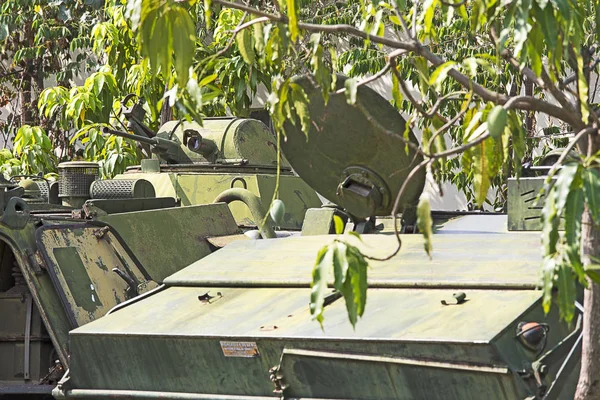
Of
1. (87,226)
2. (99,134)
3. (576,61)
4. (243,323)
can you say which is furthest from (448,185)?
(576,61)

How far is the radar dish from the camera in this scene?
18.7 feet

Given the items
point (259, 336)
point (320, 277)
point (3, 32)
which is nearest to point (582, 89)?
point (320, 277)

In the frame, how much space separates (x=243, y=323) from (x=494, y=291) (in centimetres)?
107

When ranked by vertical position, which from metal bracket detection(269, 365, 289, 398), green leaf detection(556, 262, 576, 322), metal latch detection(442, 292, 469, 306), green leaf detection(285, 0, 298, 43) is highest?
green leaf detection(285, 0, 298, 43)

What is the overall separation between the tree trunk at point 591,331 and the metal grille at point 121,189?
442cm

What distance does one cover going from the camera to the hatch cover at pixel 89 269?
6.62m

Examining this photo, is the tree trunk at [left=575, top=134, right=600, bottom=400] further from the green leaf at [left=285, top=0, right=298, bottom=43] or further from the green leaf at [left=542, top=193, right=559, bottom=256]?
the green leaf at [left=285, top=0, right=298, bottom=43]

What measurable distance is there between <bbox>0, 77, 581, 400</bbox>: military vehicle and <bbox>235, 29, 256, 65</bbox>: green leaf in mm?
512

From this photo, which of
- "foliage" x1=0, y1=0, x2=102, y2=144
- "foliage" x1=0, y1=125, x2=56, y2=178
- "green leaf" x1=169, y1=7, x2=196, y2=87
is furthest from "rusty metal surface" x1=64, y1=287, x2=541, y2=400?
"foliage" x1=0, y1=0, x2=102, y2=144

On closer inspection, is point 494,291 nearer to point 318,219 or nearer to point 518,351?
point 518,351

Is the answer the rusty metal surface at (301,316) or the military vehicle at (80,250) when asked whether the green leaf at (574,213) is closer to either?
the rusty metal surface at (301,316)

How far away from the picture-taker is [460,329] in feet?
14.9

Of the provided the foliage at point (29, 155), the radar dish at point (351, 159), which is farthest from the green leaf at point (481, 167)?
the foliage at point (29, 155)

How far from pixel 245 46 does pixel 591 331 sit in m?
1.52
